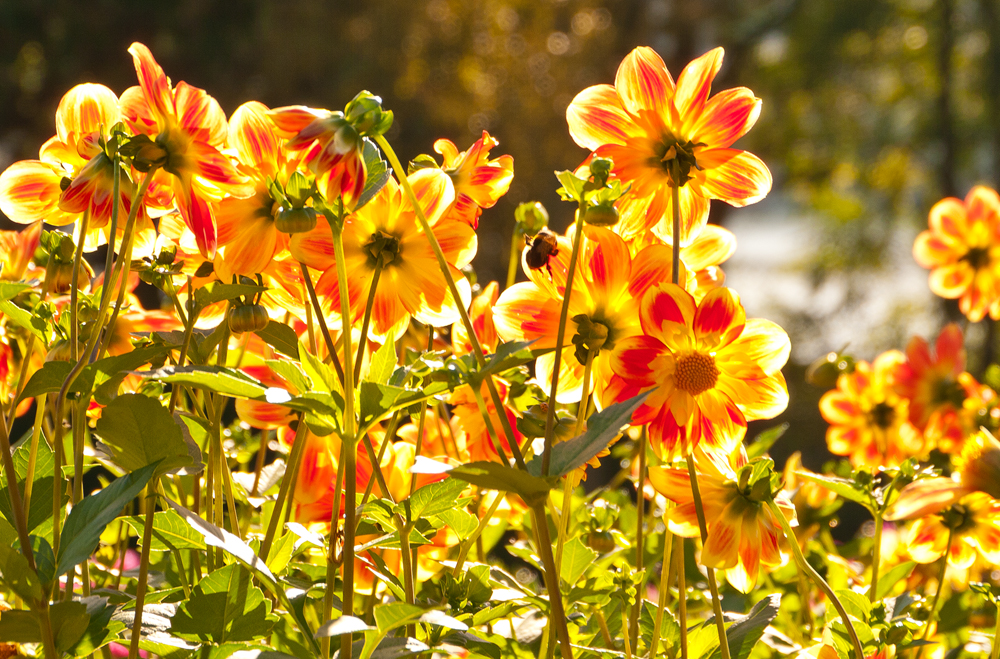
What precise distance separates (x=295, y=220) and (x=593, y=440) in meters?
0.14

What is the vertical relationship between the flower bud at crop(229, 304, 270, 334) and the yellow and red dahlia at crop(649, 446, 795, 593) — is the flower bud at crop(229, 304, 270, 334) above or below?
above

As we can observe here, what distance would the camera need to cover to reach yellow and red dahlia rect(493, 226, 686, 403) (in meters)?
0.43

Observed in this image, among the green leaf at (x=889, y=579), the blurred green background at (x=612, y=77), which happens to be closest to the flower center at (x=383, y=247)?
the green leaf at (x=889, y=579)

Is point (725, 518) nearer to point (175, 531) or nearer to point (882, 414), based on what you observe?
point (175, 531)

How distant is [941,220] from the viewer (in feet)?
3.60

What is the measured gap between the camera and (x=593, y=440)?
0.32 m

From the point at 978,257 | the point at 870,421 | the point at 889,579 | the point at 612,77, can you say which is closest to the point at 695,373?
the point at 889,579

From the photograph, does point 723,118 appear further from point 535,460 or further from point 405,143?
point 405,143

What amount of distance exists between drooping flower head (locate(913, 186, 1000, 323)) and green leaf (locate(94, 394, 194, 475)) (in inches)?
37.9

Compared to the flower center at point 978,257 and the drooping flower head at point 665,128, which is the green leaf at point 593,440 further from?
the flower center at point 978,257

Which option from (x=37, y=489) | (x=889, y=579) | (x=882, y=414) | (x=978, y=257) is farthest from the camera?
(x=978, y=257)

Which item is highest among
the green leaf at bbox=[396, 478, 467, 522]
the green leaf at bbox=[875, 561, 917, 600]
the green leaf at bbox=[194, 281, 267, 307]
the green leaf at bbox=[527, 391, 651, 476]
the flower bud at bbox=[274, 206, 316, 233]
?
the flower bud at bbox=[274, 206, 316, 233]

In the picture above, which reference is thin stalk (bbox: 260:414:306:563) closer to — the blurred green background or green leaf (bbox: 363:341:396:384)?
green leaf (bbox: 363:341:396:384)

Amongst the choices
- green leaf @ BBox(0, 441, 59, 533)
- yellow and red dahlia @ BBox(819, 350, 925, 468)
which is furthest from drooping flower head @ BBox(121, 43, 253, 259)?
yellow and red dahlia @ BBox(819, 350, 925, 468)
